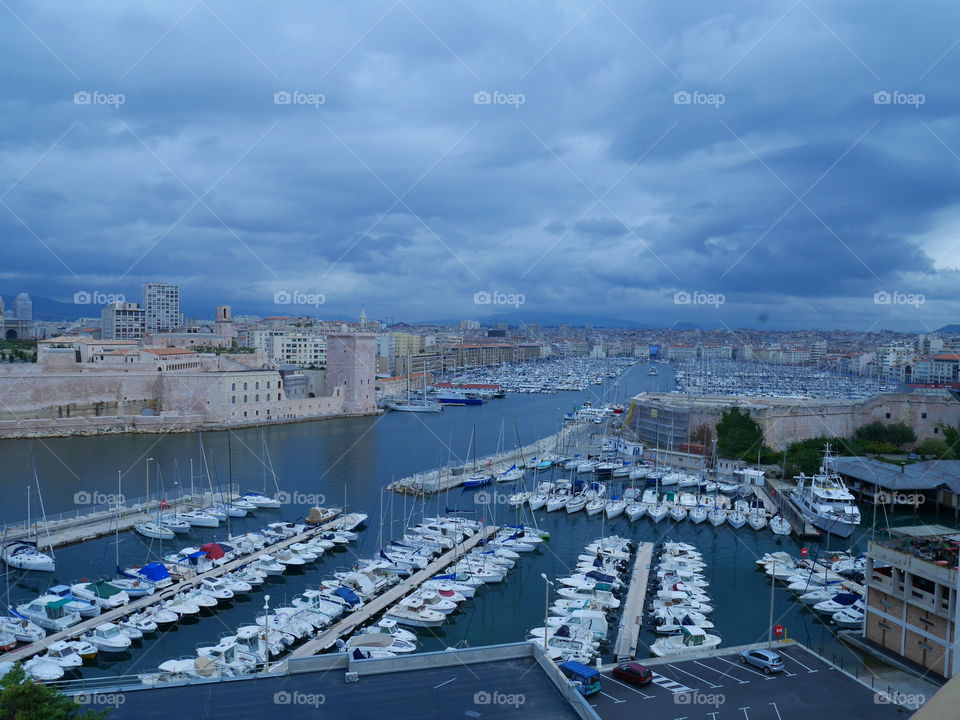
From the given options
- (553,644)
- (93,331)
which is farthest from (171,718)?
(93,331)

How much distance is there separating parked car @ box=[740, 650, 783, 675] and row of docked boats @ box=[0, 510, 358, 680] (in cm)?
510

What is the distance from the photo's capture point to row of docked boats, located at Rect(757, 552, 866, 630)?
24.0 ft

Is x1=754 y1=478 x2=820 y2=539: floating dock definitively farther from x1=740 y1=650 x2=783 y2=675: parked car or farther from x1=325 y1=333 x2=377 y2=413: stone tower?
x1=325 y1=333 x2=377 y2=413: stone tower

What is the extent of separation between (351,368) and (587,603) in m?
17.4

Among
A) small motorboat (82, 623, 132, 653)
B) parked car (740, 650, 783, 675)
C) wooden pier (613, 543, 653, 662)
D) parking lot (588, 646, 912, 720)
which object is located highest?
parked car (740, 650, 783, 675)

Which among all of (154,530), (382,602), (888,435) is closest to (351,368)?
(154,530)

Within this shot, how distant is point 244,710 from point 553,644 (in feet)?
11.8

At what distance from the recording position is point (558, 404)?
29.4 meters

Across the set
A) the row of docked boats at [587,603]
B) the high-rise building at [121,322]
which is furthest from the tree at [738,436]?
the high-rise building at [121,322]

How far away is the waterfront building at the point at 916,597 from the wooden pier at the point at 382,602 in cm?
446

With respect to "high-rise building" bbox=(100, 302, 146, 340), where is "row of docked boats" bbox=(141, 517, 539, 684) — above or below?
below

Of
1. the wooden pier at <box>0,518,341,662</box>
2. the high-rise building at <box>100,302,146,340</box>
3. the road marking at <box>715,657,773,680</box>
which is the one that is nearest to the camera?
the road marking at <box>715,657,773,680</box>

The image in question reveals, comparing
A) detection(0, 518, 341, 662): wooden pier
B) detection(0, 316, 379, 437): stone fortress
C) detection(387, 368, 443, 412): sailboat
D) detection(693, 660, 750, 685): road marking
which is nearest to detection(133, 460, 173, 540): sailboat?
detection(0, 518, 341, 662): wooden pier

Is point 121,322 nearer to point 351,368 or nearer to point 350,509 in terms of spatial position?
point 351,368
